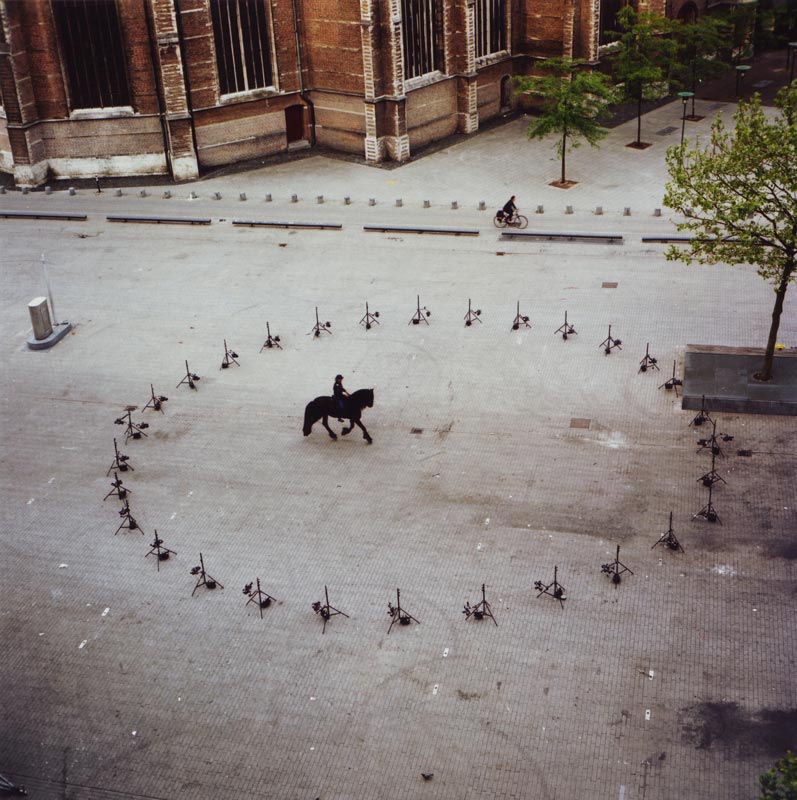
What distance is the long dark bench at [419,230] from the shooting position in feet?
118

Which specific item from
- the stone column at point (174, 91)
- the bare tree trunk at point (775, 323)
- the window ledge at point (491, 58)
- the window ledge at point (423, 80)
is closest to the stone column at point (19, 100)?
the stone column at point (174, 91)

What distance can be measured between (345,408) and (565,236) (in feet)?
46.4

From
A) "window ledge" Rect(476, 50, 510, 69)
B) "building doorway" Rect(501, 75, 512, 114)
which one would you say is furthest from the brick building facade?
"building doorway" Rect(501, 75, 512, 114)

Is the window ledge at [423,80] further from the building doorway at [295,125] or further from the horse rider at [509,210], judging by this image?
the horse rider at [509,210]

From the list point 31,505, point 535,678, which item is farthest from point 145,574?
point 535,678

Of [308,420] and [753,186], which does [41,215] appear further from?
[753,186]

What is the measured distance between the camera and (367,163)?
4356 centimetres

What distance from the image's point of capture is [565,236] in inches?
1380

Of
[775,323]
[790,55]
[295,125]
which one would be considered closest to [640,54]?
[295,125]

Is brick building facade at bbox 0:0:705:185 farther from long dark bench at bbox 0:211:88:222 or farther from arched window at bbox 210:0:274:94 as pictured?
long dark bench at bbox 0:211:88:222

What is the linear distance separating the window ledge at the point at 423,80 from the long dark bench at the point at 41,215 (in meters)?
14.0

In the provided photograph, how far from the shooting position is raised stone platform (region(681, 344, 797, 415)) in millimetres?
24703

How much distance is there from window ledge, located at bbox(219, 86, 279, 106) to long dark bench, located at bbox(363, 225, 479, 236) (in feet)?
32.4

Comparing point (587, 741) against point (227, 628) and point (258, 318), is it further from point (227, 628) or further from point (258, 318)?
point (258, 318)
